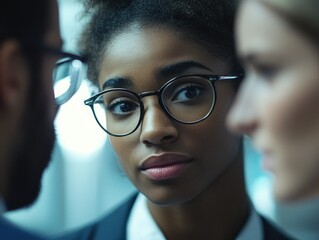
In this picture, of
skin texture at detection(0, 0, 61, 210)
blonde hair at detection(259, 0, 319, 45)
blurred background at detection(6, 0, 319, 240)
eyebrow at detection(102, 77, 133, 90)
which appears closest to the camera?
blonde hair at detection(259, 0, 319, 45)

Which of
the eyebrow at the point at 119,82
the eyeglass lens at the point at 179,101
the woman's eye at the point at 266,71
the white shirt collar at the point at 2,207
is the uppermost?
the eyebrow at the point at 119,82

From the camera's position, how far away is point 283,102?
0.50 m

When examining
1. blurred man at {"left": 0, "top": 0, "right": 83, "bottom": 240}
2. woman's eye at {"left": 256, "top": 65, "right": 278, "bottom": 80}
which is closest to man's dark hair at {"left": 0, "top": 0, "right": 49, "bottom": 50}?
blurred man at {"left": 0, "top": 0, "right": 83, "bottom": 240}

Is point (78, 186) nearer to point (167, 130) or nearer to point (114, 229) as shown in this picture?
point (114, 229)

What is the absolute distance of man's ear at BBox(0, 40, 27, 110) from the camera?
1.88ft

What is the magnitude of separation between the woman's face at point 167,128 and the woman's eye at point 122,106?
0.07 ft

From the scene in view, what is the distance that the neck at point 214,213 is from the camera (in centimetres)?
73

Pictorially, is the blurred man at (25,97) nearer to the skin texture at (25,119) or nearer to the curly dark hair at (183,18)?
the skin texture at (25,119)

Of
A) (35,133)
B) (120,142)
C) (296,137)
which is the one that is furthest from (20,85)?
(296,137)

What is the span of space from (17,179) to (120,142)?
15 cm

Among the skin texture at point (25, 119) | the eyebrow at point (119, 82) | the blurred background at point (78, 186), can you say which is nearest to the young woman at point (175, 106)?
the eyebrow at point (119, 82)

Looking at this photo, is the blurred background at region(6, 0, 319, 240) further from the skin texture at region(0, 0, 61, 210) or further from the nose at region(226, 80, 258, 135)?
the nose at region(226, 80, 258, 135)

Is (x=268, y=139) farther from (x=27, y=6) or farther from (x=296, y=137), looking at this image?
(x=27, y=6)

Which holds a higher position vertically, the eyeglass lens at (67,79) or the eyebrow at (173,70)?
the eyeglass lens at (67,79)
